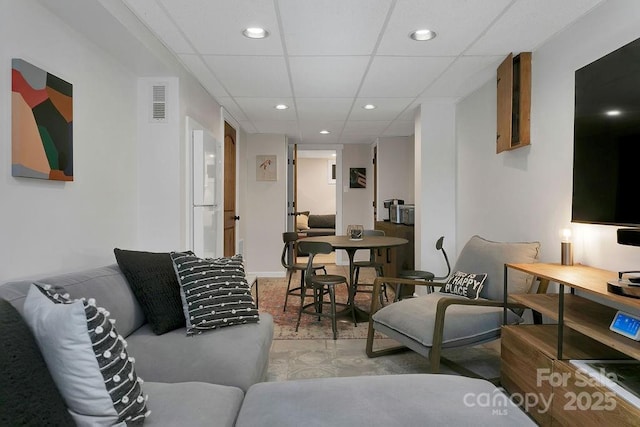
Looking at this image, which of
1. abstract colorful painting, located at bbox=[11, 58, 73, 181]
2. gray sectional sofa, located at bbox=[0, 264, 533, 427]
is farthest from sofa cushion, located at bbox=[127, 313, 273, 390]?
abstract colorful painting, located at bbox=[11, 58, 73, 181]

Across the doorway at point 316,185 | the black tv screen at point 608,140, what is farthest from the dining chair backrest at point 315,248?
the doorway at point 316,185

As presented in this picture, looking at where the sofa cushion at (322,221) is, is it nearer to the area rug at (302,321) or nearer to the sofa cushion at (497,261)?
the area rug at (302,321)

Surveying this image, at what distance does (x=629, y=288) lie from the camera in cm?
142

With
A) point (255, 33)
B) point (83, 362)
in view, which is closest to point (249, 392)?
point (83, 362)

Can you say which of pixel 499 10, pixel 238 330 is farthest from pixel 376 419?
pixel 499 10

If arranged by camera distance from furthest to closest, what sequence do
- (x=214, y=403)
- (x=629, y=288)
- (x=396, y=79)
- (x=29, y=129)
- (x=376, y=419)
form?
1. (x=396, y=79)
2. (x=29, y=129)
3. (x=629, y=288)
4. (x=214, y=403)
5. (x=376, y=419)

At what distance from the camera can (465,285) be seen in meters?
2.75

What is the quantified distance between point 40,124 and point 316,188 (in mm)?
8518

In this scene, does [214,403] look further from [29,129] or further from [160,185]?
[160,185]

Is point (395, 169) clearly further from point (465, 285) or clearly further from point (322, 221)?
point (465, 285)

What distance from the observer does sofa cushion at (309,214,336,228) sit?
9531mm

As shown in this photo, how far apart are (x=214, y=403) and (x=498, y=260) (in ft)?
7.12

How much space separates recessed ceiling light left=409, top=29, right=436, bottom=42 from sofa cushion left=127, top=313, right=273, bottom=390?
82.1 inches

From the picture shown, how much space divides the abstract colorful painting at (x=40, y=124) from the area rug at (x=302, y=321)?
2.11 m
